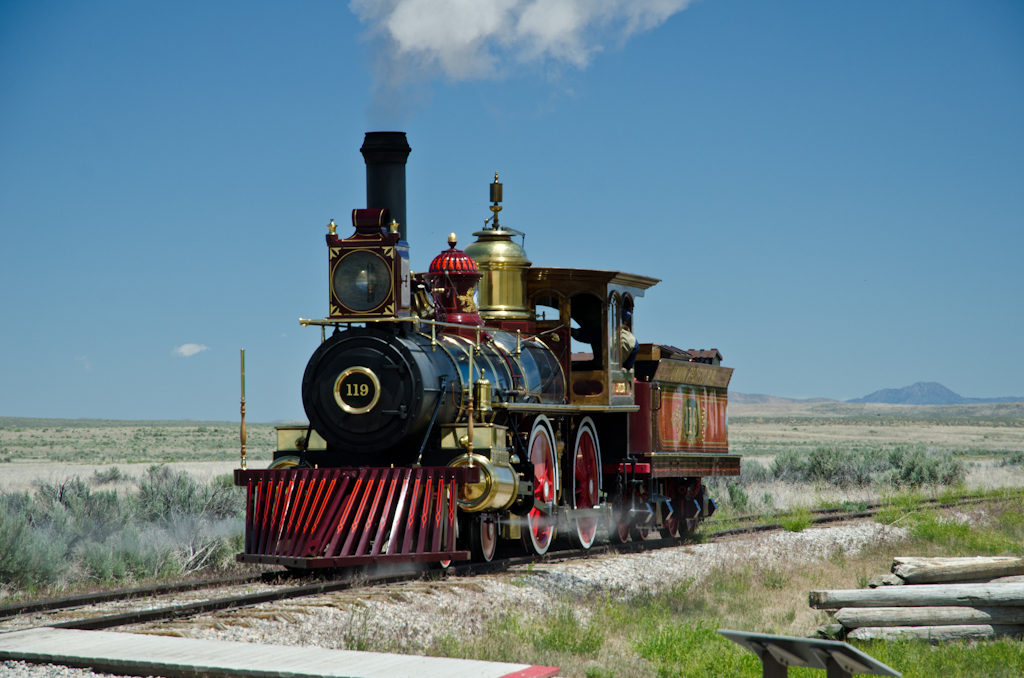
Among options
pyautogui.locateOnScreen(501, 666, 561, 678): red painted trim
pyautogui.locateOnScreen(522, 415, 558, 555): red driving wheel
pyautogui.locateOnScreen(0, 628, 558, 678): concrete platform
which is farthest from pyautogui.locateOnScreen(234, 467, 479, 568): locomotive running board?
pyautogui.locateOnScreen(501, 666, 561, 678): red painted trim

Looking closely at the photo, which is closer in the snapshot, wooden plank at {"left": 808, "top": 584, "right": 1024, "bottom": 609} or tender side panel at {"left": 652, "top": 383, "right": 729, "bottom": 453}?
wooden plank at {"left": 808, "top": 584, "right": 1024, "bottom": 609}

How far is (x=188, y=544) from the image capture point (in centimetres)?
1423

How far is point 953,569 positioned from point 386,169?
6751 mm

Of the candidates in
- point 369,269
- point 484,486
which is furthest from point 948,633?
point 369,269

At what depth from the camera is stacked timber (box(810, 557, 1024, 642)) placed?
9.41 meters

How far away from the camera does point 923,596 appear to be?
9.63 m

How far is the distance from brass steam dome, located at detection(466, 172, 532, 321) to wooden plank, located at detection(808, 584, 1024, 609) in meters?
6.62

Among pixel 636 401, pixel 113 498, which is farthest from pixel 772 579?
pixel 113 498

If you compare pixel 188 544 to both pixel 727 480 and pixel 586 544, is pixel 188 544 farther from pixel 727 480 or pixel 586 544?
pixel 727 480

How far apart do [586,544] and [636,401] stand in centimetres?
223

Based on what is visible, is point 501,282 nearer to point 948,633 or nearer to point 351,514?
point 351,514

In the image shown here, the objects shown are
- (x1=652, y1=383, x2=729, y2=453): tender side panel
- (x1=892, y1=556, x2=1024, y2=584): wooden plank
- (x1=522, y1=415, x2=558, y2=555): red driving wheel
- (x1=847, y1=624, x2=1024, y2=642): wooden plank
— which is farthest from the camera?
(x1=652, y1=383, x2=729, y2=453): tender side panel

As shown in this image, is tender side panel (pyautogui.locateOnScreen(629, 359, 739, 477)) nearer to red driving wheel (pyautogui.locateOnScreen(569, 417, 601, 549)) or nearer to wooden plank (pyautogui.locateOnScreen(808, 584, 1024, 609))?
red driving wheel (pyautogui.locateOnScreen(569, 417, 601, 549))

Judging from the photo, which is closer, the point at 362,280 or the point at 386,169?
the point at 362,280
